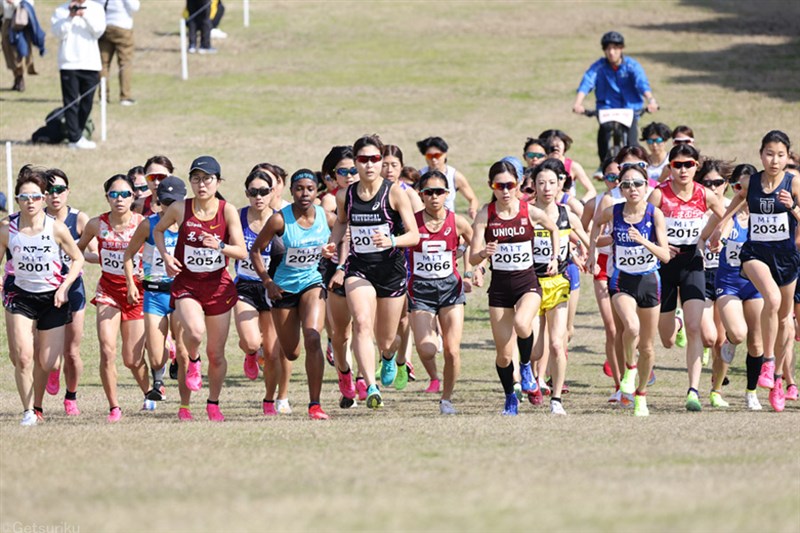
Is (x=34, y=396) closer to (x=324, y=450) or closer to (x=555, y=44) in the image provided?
(x=324, y=450)

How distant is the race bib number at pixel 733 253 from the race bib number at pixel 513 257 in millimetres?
2111

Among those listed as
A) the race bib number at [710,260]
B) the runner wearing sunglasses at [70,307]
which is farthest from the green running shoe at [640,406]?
the runner wearing sunglasses at [70,307]

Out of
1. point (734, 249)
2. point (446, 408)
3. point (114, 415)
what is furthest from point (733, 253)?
point (114, 415)

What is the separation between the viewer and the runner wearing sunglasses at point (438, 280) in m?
12.6

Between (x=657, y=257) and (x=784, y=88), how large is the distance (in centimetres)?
2359

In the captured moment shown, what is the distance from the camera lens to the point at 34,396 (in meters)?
12.3

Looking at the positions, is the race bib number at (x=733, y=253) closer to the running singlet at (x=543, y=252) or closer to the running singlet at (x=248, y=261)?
the running singlet at (x=543, y=252)

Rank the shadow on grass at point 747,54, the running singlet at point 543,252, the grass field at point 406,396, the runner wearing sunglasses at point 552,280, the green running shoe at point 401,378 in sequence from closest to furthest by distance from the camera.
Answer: the grass field at point 406,396
the runner wearing sunglasses at point 552,280
the running singlet at point 543,252
the green running shoe at point 401,378
the shadow on grass at point 747,54

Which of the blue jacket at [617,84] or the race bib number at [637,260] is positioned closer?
the race bib number at [637,260]

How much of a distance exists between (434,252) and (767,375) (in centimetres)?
333

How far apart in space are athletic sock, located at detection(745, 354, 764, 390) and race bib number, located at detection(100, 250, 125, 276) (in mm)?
5783

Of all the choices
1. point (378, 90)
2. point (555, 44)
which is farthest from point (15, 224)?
point (555, 44)

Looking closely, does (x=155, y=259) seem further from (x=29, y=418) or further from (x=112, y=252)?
(x=29, y=418)

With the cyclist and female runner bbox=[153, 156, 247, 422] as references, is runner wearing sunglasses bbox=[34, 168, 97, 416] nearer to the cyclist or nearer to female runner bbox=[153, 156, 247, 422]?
female runner bbox=[153, 156, 247, 422]
